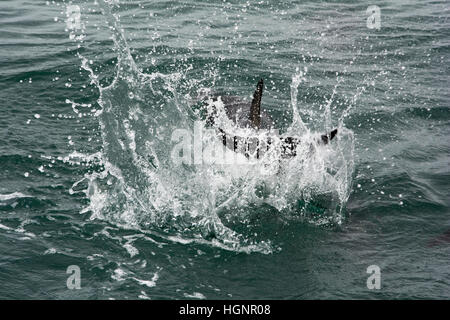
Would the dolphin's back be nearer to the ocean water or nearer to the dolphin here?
the dolphin

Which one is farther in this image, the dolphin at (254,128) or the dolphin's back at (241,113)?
the dolphin's back at (241,113)

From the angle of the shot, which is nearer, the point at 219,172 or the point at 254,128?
the point at 219,172

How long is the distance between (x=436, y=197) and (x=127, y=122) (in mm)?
5449

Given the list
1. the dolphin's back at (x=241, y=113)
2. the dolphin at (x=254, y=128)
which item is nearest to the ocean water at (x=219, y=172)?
the dolphin at (x=254, y=128)

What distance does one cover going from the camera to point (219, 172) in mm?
9797

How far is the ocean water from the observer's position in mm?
7527

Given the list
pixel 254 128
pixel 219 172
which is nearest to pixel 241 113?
pixel 254 128

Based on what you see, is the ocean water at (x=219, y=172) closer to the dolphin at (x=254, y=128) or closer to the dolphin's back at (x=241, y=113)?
the dolphin at (x=254, y=128)

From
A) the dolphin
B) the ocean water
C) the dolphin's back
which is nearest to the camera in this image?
the ocean water

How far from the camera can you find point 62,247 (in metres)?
7.89

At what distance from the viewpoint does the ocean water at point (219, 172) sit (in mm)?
7527

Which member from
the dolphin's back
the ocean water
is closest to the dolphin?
the dolphin's back

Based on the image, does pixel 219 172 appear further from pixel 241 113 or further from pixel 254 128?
pixel 241 113

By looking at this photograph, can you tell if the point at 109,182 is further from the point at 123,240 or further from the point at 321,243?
the point at 321,243
